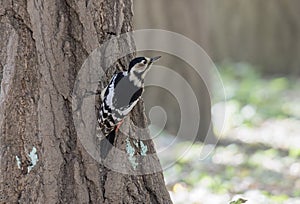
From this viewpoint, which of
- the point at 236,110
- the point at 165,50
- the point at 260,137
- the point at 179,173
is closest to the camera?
the point at 179,173

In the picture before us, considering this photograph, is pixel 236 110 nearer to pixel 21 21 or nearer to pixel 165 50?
pixel 165 50

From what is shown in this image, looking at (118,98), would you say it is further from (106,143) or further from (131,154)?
(131,154)

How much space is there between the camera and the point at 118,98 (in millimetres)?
4148

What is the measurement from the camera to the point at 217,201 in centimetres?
603

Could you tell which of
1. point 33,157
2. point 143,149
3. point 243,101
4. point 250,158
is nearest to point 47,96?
point 33,157

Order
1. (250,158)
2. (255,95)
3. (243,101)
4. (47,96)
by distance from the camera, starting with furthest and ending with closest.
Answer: (255,95)
(243,101)
(250,158)
(47,96)

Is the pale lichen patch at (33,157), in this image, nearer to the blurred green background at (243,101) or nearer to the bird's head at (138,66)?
the bird's head at (138,66)

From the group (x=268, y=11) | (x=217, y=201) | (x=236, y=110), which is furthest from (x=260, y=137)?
(x=268, y=11)

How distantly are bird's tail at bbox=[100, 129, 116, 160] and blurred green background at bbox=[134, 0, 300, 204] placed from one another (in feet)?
6.46

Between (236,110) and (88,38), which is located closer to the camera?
(88,38)

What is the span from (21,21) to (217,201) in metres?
2.68

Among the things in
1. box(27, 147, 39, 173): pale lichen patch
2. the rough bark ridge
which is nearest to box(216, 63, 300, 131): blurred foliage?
the rough bark ridge

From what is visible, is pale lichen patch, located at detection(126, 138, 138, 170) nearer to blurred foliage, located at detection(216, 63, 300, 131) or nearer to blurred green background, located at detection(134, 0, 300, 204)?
blurred green background, located at detection(134, 0, 300, 204)

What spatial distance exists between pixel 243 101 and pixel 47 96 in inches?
268
